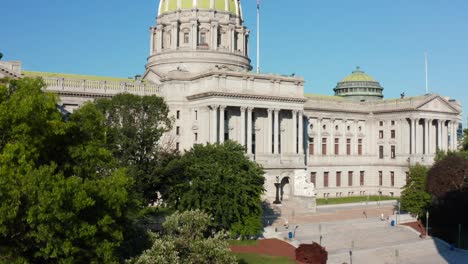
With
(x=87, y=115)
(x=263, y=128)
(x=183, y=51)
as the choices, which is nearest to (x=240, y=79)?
(x=263, y=128)

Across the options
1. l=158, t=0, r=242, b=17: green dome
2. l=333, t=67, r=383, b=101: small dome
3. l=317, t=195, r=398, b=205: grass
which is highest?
l=158, t=0, r=242, b=17: green dome

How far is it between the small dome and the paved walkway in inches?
1686

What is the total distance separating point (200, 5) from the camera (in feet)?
269

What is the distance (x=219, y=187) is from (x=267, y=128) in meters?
27.0

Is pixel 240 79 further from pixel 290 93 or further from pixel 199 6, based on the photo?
pixel 199 6

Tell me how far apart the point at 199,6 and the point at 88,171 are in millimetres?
58167

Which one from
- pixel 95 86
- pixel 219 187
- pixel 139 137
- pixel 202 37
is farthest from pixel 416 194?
pixel 95 86

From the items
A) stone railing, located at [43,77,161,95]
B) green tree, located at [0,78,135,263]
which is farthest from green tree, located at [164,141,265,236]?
stone railing, located at [43,77,161,95]

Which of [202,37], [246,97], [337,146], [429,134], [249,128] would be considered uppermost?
[202,37]

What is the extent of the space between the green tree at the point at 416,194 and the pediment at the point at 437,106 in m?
26.1

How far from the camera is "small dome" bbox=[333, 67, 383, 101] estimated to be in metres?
105

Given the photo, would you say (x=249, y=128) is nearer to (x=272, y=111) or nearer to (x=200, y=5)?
(x=272, y=111)

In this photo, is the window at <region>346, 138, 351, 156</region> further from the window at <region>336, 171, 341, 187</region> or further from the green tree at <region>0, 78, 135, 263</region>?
the green tree at <region>0, 78, 135, 263</region>

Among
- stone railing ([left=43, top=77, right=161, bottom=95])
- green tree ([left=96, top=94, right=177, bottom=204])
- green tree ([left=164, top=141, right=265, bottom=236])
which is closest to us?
green tree ([left=96, top=94, right=177, bottom=204])
